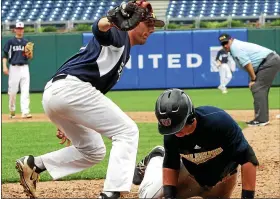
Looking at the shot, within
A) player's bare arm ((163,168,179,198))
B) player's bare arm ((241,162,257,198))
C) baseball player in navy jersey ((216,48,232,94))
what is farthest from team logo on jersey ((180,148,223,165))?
baseball player in navy jersey ((216,48,232,94))

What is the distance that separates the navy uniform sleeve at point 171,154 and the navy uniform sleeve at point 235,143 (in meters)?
0.31

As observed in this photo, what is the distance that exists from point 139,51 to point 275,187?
650 inches

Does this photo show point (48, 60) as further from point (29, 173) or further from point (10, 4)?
point (29, 173)

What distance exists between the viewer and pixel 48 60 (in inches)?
869

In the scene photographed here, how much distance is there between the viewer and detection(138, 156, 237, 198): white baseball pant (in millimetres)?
4742

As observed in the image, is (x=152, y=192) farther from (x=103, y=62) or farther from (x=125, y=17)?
(x=125, y=17)

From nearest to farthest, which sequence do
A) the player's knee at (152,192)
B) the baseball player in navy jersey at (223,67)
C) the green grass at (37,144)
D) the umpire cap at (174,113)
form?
the umpire cap at (174,113)
the player's knee at (152,192)
the green grass at (37,144)
the baseball player in navy jersey at (223,67)

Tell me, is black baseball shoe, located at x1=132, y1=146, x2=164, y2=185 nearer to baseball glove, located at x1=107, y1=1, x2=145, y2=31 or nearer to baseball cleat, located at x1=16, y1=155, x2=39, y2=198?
baseball cleat, located at x1=16, y1=155, x2=39, y2=198

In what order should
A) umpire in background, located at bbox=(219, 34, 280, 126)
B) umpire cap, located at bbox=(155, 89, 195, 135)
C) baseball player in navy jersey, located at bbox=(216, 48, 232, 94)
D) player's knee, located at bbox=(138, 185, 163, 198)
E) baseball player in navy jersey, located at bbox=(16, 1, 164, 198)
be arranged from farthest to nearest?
1. baseball player in navy jersey, located at bbox=(216, 48, 232, 94)
2. umpire in background, located at bbox=(219, 34, 280, 126)
3. player's knee, located at bbox=(138, 185, 163, 198)
4. baseball player in navy jersey, located at bbox=(16, 1, 164, 198)
5. umpire cap, located at bbox=(155, 89, 195, 135)

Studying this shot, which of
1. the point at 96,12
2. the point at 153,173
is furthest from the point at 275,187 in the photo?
the point at 96,12

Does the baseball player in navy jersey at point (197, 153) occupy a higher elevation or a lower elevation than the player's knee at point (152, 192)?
higher

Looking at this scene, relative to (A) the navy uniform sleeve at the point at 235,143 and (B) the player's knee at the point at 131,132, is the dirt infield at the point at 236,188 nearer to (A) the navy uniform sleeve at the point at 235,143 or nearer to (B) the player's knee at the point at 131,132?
(B) the player's knee at the point at 131,132

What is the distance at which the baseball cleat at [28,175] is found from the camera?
534cm

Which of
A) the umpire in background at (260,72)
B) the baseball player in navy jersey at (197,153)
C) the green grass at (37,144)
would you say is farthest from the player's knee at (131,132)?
the umpire in background at (260,72)
